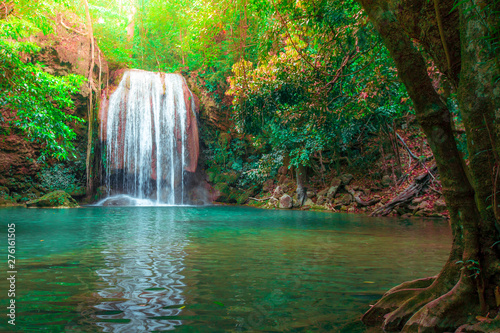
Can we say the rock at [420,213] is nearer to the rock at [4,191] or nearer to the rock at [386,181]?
the rock at [386,181]

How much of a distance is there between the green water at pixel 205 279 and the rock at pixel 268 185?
14783 mm

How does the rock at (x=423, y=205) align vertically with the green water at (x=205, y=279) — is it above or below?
above

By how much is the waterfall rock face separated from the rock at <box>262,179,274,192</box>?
4.68m

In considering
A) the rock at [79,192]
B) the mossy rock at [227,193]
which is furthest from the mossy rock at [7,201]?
the mossy rock at [227,193]

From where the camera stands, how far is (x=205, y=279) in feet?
12.6

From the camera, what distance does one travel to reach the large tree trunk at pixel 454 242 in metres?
2.24

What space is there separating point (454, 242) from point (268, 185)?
1983cm

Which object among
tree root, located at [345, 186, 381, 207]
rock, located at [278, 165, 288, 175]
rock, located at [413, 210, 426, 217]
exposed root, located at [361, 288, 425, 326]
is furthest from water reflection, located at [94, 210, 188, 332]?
rock, located at [278, 165, 288, 175]

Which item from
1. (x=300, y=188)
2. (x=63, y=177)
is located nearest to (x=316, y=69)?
(x=300, y=188)

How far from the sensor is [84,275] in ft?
12.8

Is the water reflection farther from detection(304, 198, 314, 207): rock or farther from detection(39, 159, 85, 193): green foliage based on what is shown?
detection(39, 159, 85, 193): green foliage

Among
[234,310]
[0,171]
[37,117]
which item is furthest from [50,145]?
[0,171]

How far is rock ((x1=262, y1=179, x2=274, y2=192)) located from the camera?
2208 centimetres

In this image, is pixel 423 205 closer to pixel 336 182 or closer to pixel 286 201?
pixel 336 182
